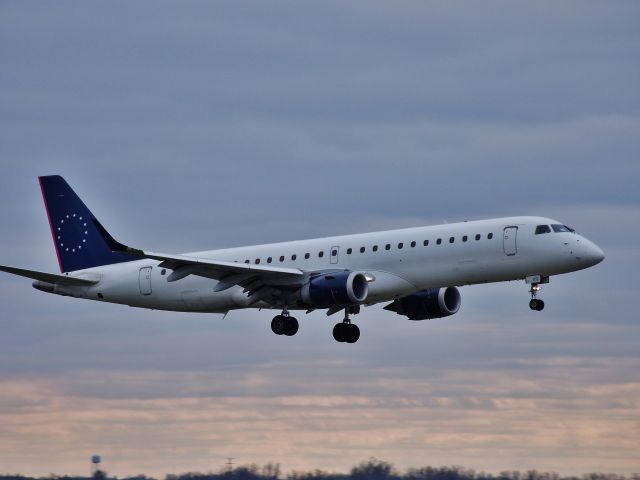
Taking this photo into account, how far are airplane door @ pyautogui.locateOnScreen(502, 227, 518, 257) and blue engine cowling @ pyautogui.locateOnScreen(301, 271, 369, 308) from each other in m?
7.39

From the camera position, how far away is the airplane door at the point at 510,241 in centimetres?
7262

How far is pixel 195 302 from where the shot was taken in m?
82.2

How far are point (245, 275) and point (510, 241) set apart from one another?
552 inches

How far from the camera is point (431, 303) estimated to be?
81188 millimetres

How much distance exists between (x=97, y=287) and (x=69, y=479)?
23179 mm

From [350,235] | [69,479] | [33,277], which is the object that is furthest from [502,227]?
[69,479]

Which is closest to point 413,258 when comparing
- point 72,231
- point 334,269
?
point 334,269

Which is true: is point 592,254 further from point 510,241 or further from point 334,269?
point 334,269

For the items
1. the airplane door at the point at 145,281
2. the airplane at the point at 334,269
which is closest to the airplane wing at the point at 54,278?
the airplane at the point at 334,269

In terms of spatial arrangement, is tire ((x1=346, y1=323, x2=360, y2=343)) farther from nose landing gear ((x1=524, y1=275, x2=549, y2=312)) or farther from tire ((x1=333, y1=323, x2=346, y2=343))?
nose landing gear ((x1=524, y1=275, x2=549, y2=312))

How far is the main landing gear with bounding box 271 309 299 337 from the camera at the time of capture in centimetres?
7862

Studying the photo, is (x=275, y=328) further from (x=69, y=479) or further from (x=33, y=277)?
(x=69, y=479)

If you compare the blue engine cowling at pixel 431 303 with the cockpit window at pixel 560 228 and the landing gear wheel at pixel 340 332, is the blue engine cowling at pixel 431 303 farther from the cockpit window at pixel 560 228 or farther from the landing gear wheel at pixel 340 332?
the cockpit window at pixel 560 228

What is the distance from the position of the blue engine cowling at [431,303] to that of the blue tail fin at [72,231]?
16355mm
